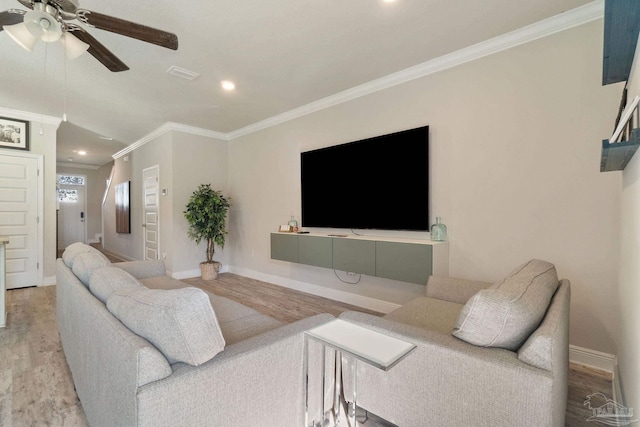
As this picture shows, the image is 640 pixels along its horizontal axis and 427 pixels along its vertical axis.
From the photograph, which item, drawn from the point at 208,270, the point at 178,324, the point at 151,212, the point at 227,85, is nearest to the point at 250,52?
the point at 227,85

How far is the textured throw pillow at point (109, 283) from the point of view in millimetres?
1456

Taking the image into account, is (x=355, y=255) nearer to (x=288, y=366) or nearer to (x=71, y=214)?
(x=288, y=366)

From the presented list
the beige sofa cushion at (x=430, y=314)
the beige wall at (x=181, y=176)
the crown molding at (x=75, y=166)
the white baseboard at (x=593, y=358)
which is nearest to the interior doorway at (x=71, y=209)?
the crown molding at (x=75, y=166)

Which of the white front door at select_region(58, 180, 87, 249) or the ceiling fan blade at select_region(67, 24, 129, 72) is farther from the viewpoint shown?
the white front door at select_region(58, 180, 87, 249)

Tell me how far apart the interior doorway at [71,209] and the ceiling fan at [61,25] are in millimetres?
9227

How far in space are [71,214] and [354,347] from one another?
11238mm

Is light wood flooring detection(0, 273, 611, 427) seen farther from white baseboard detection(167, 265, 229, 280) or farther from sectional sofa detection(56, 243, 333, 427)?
white baseboard detection(167, 265, 229, 280)

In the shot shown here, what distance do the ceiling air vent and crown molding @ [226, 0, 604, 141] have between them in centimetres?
147

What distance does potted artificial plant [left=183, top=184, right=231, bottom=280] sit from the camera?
4.82m

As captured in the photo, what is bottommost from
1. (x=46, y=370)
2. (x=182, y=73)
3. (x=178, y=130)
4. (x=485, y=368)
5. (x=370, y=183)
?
(x=46, y=370)

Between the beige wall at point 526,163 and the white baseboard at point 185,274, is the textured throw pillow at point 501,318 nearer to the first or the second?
the beige wall at point 526,163

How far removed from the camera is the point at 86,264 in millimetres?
1897

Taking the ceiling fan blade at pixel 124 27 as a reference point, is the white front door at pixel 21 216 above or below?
below

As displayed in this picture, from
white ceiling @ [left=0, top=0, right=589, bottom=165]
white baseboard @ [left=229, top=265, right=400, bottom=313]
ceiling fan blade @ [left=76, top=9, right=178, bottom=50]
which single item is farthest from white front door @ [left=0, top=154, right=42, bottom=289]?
ceiling fan blade @ [left=76, top=9, right=178, bottom=50]
